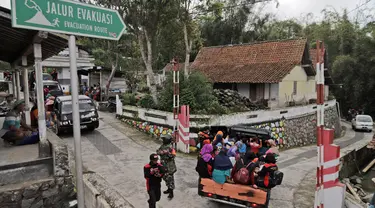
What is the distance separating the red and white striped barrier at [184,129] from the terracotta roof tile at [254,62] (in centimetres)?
892

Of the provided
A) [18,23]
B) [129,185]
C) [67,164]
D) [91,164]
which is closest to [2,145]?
[91,164]

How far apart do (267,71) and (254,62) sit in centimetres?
217

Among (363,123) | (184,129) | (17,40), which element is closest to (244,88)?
(184,129)

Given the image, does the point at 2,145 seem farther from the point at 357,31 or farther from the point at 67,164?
the point at 357,31

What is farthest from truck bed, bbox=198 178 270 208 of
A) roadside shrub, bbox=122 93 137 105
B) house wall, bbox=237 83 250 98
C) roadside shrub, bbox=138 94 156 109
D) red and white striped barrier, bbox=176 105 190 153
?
house wall, bbox=237 83 250 98

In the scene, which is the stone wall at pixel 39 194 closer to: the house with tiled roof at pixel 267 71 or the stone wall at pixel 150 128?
the stone wall at pixel 150 128

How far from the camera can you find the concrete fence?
35.1ft

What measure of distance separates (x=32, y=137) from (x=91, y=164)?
1946 millimetres

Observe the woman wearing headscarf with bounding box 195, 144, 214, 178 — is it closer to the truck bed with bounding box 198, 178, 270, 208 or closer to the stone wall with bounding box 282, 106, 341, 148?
the truck bed with bounding box 198, 178, 270, 208

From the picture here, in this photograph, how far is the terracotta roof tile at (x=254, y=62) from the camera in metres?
17.8

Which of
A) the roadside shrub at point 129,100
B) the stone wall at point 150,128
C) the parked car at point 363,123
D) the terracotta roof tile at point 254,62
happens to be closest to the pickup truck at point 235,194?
the stone wall at point 150,128

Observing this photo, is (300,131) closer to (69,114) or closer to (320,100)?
(320,100)

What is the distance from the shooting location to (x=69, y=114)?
35.5 feet

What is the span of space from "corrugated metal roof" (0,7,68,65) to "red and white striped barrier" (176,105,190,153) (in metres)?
4.65
